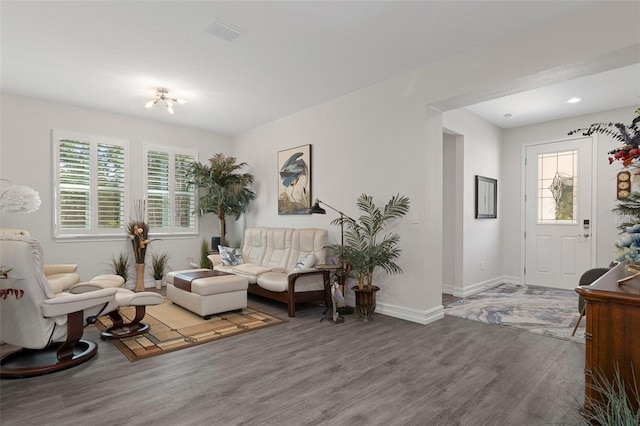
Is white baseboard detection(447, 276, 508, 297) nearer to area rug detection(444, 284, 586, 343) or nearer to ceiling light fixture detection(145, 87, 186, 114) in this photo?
area rug detection(444, 284, 586, 343)

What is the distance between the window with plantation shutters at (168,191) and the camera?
6.08 m

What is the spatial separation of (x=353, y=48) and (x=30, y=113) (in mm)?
4853

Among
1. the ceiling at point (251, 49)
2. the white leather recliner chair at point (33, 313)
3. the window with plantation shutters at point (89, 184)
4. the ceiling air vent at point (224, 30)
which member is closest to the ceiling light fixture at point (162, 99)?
the ceiling at point (251, 49)

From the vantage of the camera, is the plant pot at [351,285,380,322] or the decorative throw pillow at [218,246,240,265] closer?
the plant pot at [351,285,380,322]

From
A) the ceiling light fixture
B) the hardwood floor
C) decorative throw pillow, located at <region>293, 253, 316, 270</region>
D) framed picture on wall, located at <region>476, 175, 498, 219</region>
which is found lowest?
the hardwood floor

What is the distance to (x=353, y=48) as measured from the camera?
350cm

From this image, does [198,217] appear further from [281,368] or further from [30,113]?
[281,368]

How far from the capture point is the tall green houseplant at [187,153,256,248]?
6.16 metres

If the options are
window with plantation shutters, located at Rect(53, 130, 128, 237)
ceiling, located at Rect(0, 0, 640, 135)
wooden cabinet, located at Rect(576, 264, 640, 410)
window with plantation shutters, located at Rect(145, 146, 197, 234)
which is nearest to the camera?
wooden cabinet, located at Rect(576, 264, 640, 410)

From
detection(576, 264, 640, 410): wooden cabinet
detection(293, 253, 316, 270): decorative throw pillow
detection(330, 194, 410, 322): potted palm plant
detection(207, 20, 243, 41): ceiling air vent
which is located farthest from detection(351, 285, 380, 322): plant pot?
detection(207, 20, 243, 41): ceiling air vent

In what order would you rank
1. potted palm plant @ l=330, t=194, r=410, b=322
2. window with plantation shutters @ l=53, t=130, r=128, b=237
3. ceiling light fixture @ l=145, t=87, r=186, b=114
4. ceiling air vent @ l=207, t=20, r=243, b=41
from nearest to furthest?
ceiling air vent @ l=207, t=20, r=243, b=41 < potted palm plant @ l=330, t=194, r=410, b=322 < ceiling light fixture @ l=145, t=87, r=186, b=114 < window with plantation shutters @ l=53, t=130, r=128, b=237

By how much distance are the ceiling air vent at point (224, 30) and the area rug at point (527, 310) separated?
159 inches

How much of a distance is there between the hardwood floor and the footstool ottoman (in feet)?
2.40

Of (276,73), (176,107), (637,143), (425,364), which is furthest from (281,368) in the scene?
(176,107)
